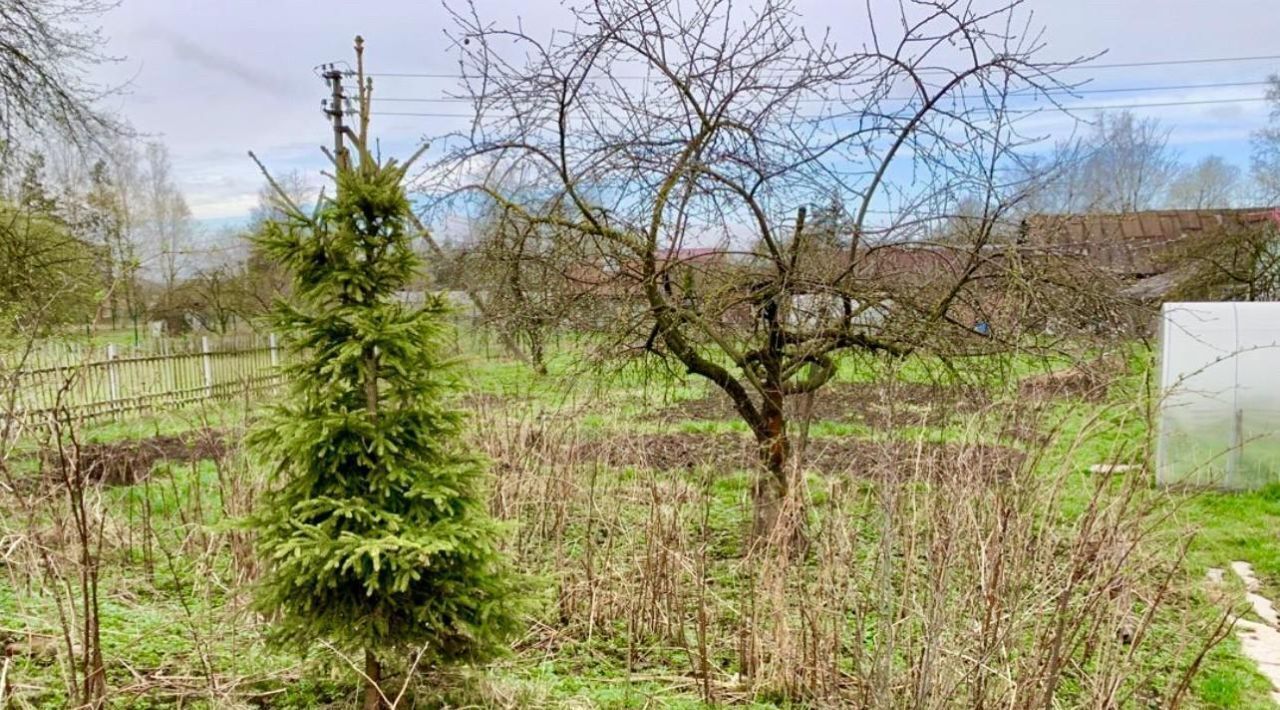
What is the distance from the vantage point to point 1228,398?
6.08 meters

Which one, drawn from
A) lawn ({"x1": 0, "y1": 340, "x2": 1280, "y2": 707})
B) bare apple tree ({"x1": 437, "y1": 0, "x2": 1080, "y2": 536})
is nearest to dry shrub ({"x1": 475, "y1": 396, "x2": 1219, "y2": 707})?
lawn ({"x1": 0, "y1": 340, "x2": 1280, "y2": 707})

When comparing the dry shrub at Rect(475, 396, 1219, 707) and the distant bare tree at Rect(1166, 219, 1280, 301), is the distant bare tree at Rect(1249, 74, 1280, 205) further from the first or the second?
the dry shrub at Rect(475, 396, 1219, 707)

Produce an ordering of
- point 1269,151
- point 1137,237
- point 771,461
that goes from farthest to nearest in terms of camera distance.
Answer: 1. point 1269,151
2. point 1137,237
3. point 771,461

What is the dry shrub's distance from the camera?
2039 mm

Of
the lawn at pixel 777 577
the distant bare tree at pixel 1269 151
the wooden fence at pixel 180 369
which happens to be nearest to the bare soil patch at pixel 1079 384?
the lawn at pixel 777 577

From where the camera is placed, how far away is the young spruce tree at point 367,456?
2.20 metres

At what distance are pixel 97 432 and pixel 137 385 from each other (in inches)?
109

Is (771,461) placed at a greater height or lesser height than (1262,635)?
greater

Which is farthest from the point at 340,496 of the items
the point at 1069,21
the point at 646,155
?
the point at 1069,21

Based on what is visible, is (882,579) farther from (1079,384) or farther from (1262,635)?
(1262,635)

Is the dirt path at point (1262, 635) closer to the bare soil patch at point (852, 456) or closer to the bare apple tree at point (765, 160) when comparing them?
the bare soil patch at point (852, 456)

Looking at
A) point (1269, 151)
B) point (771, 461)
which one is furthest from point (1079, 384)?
point (1269, 151)

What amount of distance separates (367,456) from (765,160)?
7.96 feet

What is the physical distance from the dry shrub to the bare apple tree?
0.57 metres
